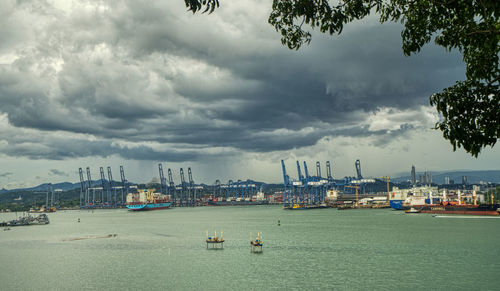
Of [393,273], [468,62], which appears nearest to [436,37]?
[468,62]

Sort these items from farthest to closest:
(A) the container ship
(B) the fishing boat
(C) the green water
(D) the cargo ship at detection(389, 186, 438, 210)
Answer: (D) the cargo ship at detection(389, 186, 438, 210), (B) the fishing boat, (A) the container ship, (C) the green water

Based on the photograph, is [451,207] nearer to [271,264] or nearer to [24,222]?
[271,264]

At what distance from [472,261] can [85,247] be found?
2353 inches

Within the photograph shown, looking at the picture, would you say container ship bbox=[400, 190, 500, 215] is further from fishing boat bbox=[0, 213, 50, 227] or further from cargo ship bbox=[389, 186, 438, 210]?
fishing boat bbox=[0, 213, 50, 227]

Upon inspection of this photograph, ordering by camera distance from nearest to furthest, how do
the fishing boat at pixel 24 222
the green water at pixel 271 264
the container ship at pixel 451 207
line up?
the green water at pixel 271 264, the container ship at pixel 451 207, the fishing boat at pixel 24 222

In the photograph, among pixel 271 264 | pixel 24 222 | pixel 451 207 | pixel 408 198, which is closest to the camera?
pixel 271 264

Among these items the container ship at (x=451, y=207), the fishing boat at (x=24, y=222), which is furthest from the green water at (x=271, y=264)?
the fishing boat at (x=24, y=222)

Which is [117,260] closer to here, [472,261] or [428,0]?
[472,261]

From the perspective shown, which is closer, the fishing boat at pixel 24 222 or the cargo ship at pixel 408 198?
the fishing boat at pixel 24 222

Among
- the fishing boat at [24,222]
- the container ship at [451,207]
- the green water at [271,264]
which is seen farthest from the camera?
the fishing boat at [24,222]

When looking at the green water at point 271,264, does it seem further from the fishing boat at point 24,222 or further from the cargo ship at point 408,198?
the cargo ship at point 408,198

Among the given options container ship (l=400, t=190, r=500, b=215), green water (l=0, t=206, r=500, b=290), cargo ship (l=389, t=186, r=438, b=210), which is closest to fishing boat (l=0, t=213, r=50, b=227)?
green water (l=0, t=206, r=500, b=290)

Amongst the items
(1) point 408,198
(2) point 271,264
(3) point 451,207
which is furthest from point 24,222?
(1) point 408,198

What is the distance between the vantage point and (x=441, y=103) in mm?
12078
